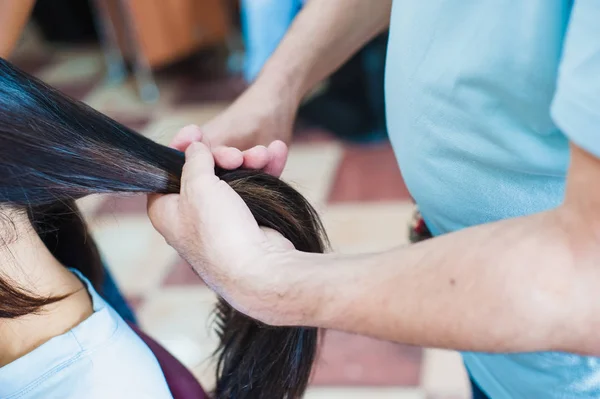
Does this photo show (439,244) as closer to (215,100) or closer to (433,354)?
(433,354)

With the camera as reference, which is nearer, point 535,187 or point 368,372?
point 535,187

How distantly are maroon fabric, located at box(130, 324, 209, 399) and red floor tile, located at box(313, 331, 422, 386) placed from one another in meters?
0.89

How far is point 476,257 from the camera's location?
0.57m

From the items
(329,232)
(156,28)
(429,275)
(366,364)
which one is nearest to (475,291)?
(429,275)

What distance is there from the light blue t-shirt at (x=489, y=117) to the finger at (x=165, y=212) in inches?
11.3

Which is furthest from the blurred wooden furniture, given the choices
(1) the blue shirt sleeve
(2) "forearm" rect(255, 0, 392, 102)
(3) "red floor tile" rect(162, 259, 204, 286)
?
(1) the blue shirt sleeve

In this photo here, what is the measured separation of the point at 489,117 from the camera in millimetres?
709

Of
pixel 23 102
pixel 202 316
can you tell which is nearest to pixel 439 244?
pixel 23 102

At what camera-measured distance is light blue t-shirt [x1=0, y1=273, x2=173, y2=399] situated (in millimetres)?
759

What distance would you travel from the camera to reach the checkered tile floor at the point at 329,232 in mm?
1768

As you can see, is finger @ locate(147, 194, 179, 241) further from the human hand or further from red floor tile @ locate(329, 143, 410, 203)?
red floor tile @ locate(329, 143, 410, 203)

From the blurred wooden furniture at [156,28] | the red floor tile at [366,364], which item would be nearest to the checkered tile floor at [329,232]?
the red floor tile at [366,364]

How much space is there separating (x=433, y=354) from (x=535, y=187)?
1169 mm

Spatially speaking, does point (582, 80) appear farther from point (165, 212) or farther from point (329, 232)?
point (329, 232)
